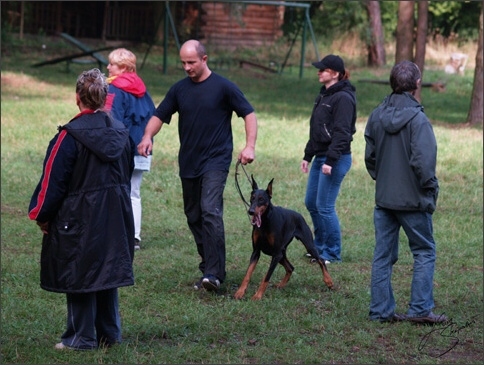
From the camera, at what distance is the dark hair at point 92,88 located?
17.4 ft

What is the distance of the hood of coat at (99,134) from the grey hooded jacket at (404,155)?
2110mm

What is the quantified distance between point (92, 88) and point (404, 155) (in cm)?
244

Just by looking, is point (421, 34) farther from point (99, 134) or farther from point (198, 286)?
point (99, 134)

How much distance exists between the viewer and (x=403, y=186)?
649 centimetres

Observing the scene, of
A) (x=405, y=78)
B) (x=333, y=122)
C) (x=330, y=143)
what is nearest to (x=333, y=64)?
(x=333, y=122)

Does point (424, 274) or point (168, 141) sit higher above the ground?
point (424, 274)

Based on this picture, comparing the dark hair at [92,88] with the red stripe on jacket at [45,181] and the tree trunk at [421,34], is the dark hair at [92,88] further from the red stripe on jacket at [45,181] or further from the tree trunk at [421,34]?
the tree trunk at [421,34]

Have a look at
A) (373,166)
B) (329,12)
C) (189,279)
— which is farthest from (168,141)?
(329,12)

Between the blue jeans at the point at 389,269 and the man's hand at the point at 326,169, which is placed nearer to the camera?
the blue jeans at the point at 389,269

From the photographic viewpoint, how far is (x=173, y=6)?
37000 mm

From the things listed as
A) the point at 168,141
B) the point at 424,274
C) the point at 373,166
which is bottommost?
the point at 168,141

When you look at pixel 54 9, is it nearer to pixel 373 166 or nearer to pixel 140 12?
pixel 140 12

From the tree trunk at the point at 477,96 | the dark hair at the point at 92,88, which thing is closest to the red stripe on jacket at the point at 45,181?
the dark hair at the point at 92,88

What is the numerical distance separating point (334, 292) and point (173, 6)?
30.7 m
